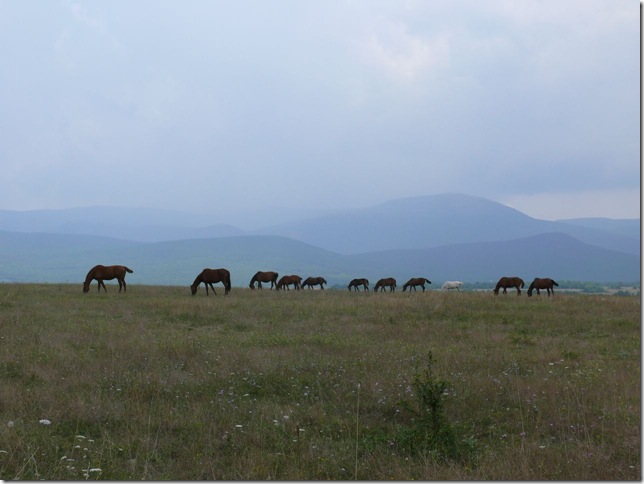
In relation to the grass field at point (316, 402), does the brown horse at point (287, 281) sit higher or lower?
higher

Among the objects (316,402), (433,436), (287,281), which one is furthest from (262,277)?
(433,436)

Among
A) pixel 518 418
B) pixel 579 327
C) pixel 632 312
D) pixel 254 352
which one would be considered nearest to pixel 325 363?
pixel 254 352

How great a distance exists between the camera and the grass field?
638 centimetres

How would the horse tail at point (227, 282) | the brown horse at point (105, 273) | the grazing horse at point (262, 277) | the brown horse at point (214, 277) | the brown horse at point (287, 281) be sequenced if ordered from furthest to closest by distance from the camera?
the brown horse at point (287, 281) < the grazing horse at point (262, 277) < the horse tail at point (227, 282) < the brown horse at point (214, 277) < the brown horse at point (105, 273)

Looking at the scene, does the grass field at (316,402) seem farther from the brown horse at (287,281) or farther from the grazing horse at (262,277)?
the brown horse at (287,281)

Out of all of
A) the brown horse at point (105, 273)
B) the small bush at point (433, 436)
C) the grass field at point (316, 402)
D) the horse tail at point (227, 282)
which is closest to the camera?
the grass field at point (316, 402)

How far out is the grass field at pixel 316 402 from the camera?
6375 mm

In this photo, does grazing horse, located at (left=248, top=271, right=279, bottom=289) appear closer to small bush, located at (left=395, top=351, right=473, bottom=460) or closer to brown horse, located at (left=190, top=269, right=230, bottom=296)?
brown horse, located at (left=190, top=269, right=230, bottom=296)

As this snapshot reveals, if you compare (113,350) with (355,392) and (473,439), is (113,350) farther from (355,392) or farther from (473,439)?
(473,439)

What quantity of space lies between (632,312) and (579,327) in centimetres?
539

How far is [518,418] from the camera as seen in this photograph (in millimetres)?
8289

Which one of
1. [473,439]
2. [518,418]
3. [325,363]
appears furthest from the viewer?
[325,363]

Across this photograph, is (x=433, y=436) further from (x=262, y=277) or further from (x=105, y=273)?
(x=262, y=277)

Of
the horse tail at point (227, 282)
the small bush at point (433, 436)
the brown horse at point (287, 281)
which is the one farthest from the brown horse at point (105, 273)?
the small bush at point (433, 436)
